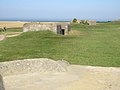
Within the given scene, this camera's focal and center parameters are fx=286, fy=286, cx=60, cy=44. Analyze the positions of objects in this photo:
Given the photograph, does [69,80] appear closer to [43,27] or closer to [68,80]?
[68,80]

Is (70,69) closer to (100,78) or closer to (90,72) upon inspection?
(90,72)

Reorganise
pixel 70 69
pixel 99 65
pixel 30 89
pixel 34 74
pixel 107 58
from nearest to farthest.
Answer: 1. pixel 30 89
2. pixel 34 74
3. pixel 70 69
4. pixel 99 65
5. pixel 107 58

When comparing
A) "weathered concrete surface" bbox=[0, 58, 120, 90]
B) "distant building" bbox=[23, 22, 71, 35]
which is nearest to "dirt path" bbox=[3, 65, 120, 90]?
"weathered concrete surface" bbox=[0, 58, 120, 90]

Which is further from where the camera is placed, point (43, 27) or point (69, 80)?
point (43, 27)

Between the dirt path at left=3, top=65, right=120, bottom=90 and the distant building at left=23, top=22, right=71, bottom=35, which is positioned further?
the distant building at left=23, top=22, right=71, bottom=35

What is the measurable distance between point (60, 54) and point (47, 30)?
13.6m

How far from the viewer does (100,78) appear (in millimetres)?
12664

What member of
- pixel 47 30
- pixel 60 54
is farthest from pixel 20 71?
pixel 47 30

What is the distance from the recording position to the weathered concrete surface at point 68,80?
11.0m

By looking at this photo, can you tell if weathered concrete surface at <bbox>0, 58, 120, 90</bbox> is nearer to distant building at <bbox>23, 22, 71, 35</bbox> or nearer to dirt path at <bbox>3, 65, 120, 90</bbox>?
dirt path at <bbox>3, 65, 120, 90</bbox>

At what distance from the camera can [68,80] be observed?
465 inches

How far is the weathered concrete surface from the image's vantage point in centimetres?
1095

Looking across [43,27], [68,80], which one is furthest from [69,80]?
[43,27]

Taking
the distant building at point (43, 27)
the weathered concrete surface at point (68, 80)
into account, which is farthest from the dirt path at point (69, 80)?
the distant building at point (43, 27)
